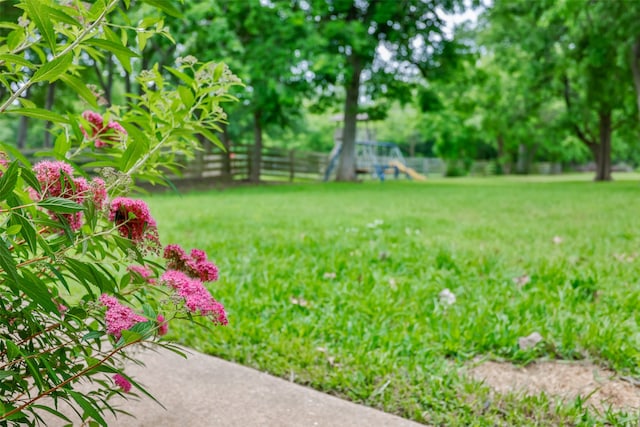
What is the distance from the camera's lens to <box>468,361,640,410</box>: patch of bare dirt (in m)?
1.70

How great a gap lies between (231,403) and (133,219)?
79cm

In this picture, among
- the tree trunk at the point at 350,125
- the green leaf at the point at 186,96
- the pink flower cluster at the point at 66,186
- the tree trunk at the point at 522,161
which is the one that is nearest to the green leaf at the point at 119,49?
the green leaf at the point at 186,96

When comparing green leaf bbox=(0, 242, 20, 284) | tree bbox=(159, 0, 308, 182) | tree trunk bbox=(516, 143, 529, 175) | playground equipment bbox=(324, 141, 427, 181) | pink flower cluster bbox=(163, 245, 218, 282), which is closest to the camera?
green leaf bbox=(0, 242, 20, 284)

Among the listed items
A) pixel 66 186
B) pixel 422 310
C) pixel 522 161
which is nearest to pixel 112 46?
pixel 66 186

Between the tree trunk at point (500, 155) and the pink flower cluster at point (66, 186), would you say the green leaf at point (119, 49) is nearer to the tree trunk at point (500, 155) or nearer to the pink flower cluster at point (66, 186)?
the pink flower cluster at point (66, 186)

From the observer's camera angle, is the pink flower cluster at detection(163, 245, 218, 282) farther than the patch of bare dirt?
No

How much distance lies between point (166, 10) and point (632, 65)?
15.0 m

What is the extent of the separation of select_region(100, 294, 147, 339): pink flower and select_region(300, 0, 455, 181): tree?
47.8 feet

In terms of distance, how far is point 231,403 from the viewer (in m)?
1.58

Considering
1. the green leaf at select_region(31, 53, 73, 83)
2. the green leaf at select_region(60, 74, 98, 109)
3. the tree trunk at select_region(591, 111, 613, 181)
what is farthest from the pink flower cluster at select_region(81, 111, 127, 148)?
the tree trunk at select_region(591, 111, 613, 181)

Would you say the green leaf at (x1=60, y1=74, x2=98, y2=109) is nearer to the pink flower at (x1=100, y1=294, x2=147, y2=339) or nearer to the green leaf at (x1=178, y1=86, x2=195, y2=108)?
the green leaf at (x1=178, y1=86, x2=195, y2=108)

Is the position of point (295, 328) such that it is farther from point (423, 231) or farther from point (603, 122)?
point (603, 122)

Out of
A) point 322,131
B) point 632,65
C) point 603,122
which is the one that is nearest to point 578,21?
point 632,65

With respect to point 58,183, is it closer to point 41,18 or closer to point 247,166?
point 41,18
